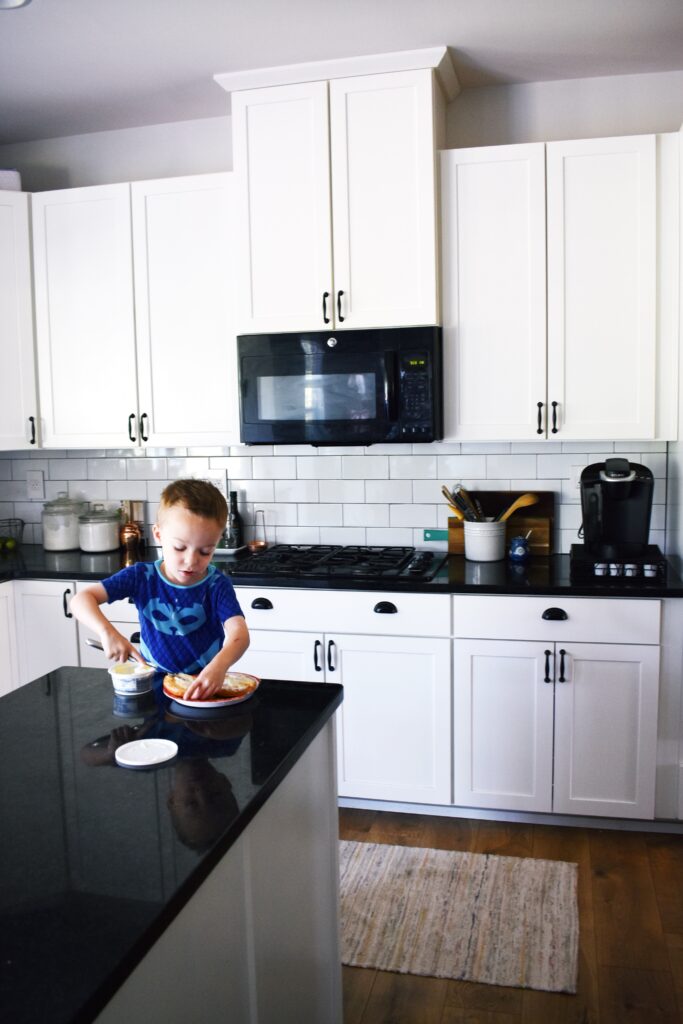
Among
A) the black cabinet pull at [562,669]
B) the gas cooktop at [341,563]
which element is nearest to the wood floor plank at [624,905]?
the black cabinet pull at [562,669]

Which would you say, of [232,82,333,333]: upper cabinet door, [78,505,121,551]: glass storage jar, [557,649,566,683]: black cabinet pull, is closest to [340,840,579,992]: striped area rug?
[557,649,566,683]: black cabinet pull

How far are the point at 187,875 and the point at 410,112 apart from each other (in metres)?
2.69

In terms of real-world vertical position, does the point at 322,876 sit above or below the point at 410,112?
below

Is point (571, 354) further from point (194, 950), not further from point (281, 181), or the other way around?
point (194, 950)

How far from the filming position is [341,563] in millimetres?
3297

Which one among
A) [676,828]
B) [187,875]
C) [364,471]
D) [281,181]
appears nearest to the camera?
[187,875]

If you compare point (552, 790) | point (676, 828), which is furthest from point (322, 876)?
point (676, 828)

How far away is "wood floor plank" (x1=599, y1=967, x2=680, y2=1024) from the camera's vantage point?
6.93 feet

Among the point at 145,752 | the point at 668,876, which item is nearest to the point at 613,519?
the point at 668,876

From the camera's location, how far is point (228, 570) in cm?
323

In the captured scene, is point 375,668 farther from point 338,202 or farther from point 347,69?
point 347,69

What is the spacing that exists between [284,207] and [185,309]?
554mm

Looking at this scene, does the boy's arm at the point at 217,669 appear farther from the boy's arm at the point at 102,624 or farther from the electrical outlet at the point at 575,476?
the electrical outlet at the point at 575,476

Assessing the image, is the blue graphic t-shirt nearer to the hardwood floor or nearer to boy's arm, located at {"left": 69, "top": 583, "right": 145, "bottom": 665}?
boy's arm, located at {"left": 69, "top": 583, "right": 145, "bottom": 665}
